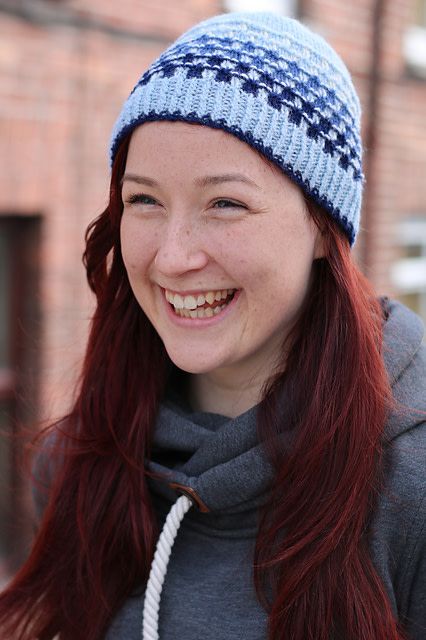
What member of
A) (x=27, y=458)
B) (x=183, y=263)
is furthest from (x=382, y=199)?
(x=183, y=263)

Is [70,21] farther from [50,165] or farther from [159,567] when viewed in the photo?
[159,567]

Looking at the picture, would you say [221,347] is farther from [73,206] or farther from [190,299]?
[73,206]

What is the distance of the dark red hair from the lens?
1.51m

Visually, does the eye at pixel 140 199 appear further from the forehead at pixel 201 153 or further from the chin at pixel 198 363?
the chin at pixel 198 363

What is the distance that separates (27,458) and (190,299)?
0.92m

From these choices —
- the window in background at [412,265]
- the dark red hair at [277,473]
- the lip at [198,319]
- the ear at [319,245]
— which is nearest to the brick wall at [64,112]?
the dark red hair at [277,473]

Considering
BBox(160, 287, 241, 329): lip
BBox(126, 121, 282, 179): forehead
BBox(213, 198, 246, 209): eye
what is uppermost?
BBox(126, 121, 282, 179): forehead

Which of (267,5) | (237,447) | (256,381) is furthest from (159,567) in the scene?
(267,5)

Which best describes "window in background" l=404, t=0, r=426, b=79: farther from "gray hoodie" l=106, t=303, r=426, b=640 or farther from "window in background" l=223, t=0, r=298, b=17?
"gray hoodie" l=106, t=303, r=426, b=640

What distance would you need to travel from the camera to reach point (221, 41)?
5.20 feet

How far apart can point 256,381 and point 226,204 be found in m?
0.43

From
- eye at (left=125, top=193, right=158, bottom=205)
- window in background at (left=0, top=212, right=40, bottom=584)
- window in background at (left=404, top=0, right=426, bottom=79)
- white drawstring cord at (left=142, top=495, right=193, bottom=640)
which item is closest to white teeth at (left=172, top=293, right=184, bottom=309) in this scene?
eye at (left=125, top=193, right=158, bottom=205)

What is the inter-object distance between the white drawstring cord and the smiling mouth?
15.8 inches

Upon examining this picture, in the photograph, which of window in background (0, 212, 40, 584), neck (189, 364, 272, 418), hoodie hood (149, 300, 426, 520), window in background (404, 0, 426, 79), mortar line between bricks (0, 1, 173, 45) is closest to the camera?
hoodie hood (149, 300, 426, 520)
